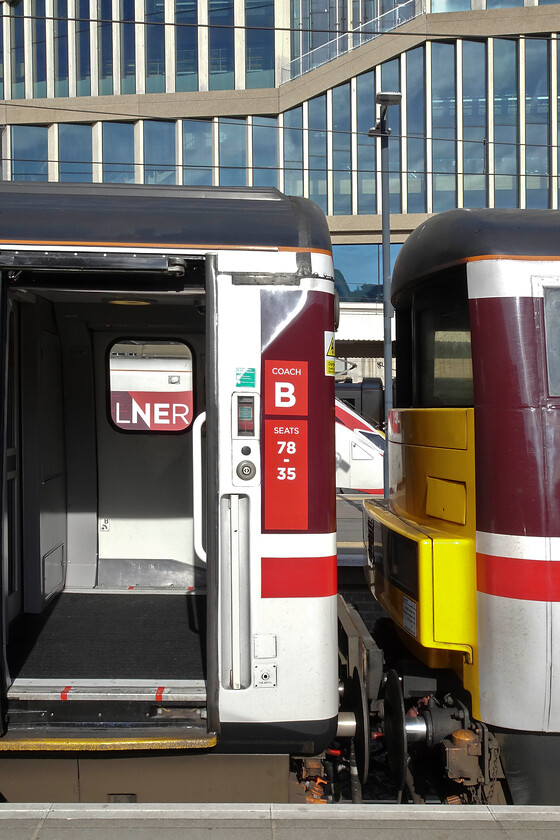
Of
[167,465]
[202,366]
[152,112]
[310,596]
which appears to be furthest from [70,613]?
[152,112]

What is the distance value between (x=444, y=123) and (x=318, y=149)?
4419 millimetres

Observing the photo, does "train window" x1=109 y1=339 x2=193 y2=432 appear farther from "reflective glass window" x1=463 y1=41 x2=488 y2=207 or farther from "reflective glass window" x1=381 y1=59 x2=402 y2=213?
"reflective glass window" x1=463 y1=41 x2=488 y2=207

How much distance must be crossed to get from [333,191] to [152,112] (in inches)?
288

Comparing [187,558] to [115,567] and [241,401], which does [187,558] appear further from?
[241,401]

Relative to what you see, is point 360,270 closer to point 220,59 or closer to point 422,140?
point 422,140

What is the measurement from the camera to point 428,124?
81.9ft

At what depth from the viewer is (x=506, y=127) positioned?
2453 cm

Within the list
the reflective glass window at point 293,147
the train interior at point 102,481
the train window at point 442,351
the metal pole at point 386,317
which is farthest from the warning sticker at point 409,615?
the reflective glass window at point 293,147

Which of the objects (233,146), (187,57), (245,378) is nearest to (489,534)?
(245,378)

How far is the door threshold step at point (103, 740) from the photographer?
3250mm

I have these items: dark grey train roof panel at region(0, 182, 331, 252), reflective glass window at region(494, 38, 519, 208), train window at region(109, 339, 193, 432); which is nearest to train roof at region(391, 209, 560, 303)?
dark grey train roof panel at region(0, 182, 331, 252)

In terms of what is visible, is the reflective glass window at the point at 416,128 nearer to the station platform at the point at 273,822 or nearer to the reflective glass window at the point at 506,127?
the reflective glass window at the point at 506,127

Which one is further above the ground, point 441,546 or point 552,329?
point 552,329

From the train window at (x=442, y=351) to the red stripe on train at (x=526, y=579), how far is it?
2.79 ft
